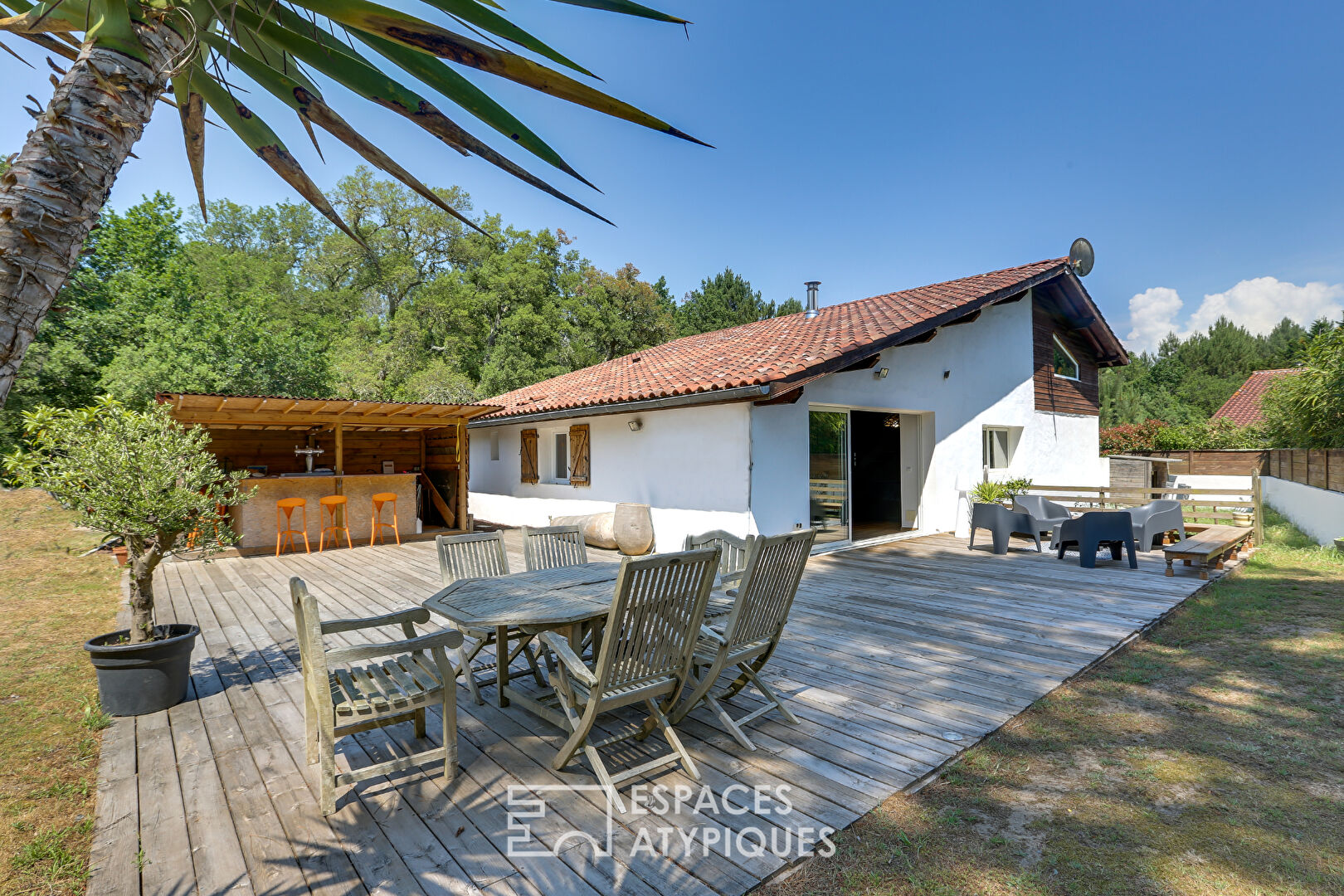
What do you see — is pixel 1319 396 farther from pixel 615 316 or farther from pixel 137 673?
pixel 615 316

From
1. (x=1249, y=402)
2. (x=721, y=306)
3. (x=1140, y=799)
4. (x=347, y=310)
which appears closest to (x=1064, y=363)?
(x=1140, y=799)

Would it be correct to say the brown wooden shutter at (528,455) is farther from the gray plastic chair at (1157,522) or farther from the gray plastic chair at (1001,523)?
the gray plastic chair at (1157,522)

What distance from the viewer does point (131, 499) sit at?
3611mm

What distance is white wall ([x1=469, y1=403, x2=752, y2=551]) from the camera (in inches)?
330

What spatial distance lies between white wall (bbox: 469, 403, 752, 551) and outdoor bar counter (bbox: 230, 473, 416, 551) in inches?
103

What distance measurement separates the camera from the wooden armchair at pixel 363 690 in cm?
260

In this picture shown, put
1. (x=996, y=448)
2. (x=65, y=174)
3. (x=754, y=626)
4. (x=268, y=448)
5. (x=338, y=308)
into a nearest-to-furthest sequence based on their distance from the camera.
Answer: (x=65, y=174)
(x=754, y=626)
(x=996, y=448)
(x=268, y=448)
(x=338, y=308)

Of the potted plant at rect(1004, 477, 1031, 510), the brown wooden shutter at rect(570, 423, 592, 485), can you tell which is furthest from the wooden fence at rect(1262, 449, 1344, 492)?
the brown wooden shutter at rect(570, 423, 592, 485)

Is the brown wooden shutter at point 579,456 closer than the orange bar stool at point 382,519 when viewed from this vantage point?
No

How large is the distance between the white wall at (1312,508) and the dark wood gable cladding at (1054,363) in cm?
370

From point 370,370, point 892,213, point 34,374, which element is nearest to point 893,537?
point 892,213

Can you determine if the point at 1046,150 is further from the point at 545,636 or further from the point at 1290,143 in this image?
the point at 545,636

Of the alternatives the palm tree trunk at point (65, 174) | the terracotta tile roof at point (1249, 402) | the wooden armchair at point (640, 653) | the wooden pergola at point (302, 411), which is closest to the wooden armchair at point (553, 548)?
the wooden armchair at point (640, 653)

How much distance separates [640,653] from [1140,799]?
7.49 feet
